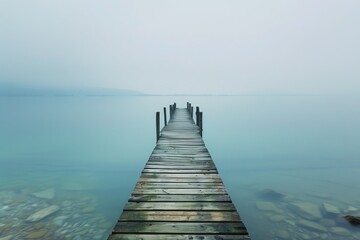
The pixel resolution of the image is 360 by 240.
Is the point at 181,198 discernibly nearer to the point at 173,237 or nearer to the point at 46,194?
the point at 173,237

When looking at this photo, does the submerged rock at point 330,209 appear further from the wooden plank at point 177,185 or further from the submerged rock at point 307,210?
the wooden plank at point 177,185

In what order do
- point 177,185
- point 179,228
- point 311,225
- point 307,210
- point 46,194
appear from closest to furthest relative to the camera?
1. point 179,228
2. point 177,185
3. point 311,225
4. point 307,210
5. point 46,194

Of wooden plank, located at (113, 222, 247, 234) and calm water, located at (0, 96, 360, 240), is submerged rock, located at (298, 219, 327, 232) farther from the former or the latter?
wooden plank, located at (113, 222, 247, 234)

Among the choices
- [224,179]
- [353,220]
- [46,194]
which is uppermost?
[353,220]

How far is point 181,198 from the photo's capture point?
5012 mm

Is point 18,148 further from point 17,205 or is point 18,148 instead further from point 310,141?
point 310,141

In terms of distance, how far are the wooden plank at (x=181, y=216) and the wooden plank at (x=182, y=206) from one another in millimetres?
125

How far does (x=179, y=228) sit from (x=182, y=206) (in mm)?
790

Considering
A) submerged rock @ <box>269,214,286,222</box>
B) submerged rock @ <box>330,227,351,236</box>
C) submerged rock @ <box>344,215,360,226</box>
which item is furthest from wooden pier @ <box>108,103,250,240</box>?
submerged rock @ <box>344,215,360,226</box>

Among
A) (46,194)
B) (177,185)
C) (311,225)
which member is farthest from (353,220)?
(46,194)

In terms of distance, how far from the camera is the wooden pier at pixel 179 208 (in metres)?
3.74

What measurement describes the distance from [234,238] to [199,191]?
1848 mm

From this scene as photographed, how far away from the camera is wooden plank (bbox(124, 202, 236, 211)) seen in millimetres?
4533

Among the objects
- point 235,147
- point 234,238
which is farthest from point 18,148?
point 234,238
